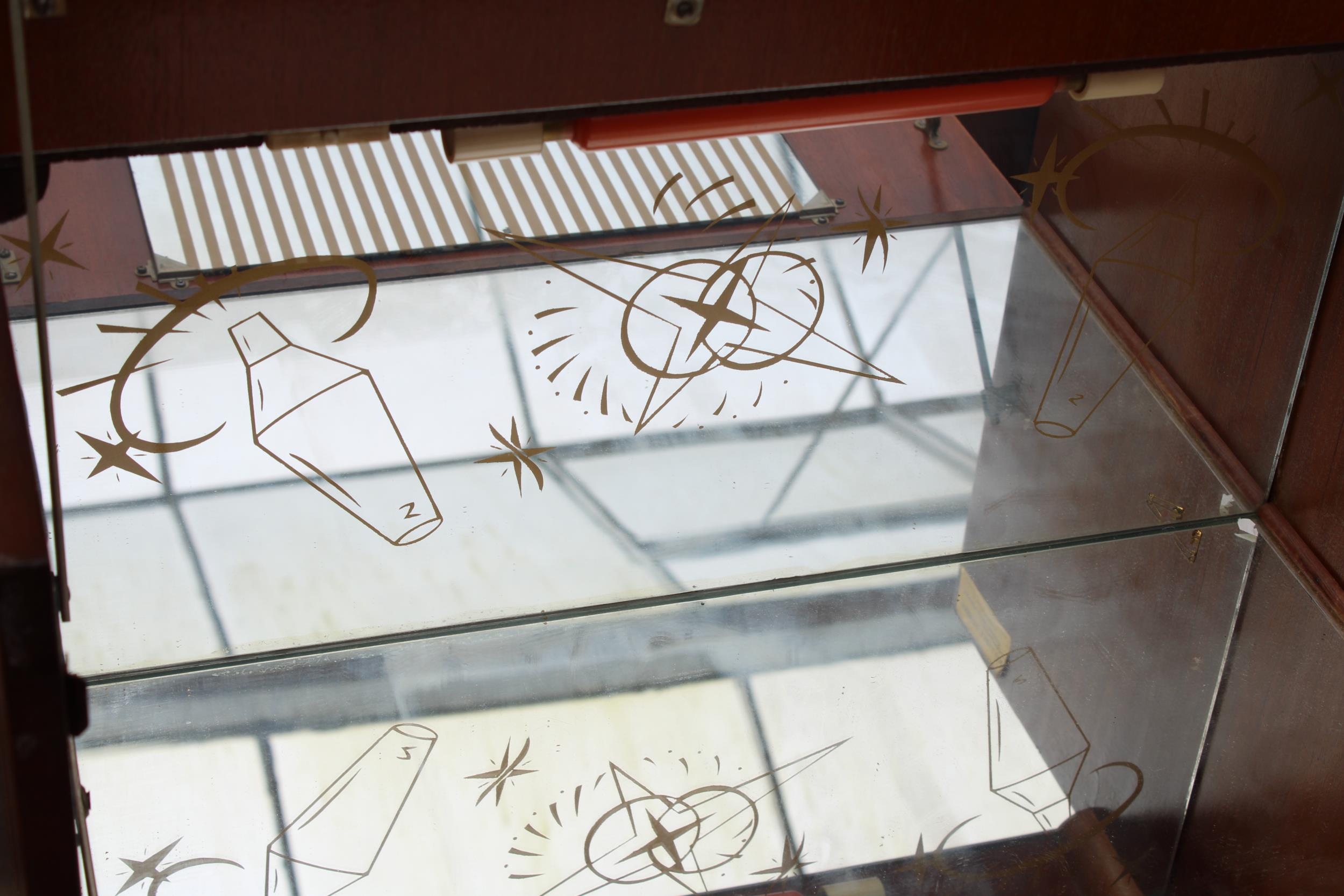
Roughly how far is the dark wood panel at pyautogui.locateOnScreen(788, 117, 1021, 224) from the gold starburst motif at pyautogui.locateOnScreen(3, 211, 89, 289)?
38cm

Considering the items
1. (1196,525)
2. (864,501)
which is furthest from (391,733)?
(1196,525)

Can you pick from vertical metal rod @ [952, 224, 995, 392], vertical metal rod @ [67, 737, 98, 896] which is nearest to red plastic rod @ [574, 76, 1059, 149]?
vertical metal rod @ [952, 224, 995, 392]

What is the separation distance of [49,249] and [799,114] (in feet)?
1.18

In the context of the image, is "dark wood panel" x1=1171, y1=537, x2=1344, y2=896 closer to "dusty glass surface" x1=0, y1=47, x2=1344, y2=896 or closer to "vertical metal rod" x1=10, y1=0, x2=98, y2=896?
"dusty glass surface" x1=0, y1=47, x2=1344, y2=896

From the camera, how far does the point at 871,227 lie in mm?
732

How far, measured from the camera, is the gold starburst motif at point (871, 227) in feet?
2.37

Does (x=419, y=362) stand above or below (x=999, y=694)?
above

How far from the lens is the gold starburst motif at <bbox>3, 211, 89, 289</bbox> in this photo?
1.85ft

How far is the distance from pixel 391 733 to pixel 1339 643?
65 cm

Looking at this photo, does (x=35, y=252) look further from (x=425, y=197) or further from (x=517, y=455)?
(x=517, y=455)

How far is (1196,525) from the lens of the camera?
920 millimetres

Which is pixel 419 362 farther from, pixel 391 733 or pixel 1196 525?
pixel 1196 525

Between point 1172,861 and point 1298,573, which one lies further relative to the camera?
point 1172,861

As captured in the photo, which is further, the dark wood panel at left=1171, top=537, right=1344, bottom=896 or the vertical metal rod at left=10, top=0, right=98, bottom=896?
the dark wood panel at left=1171, top=537, right=1344, bottom=896
